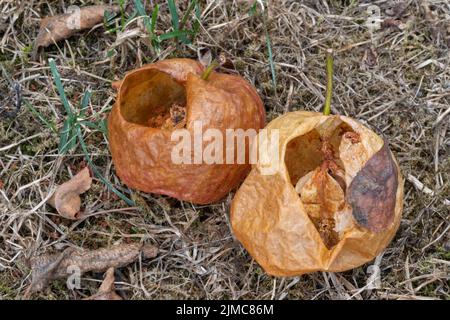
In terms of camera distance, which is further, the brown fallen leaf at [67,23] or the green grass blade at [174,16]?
the brown fallen leaf at [67,23]

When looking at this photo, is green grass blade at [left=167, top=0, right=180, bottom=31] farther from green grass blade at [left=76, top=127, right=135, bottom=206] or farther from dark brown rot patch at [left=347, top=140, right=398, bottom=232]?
dark brown rot patch at [left=347, top=140, right=398, bottom=232]

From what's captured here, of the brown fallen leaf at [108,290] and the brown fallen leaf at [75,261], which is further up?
the brown fallen leaf at [75,261]

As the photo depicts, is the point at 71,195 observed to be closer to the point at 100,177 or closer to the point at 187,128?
the point at 100,177

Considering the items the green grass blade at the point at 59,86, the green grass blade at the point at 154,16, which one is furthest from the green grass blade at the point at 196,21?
the green grass blade at the point at 59,86

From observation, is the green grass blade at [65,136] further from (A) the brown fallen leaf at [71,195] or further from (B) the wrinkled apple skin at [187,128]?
(B) the wrinkled apple skin at [187,128]

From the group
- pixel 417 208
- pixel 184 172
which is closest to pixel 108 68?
pixel 184 172

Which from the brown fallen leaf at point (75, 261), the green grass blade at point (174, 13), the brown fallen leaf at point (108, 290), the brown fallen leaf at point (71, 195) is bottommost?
the brown fallen leaf at point (108, 290)
